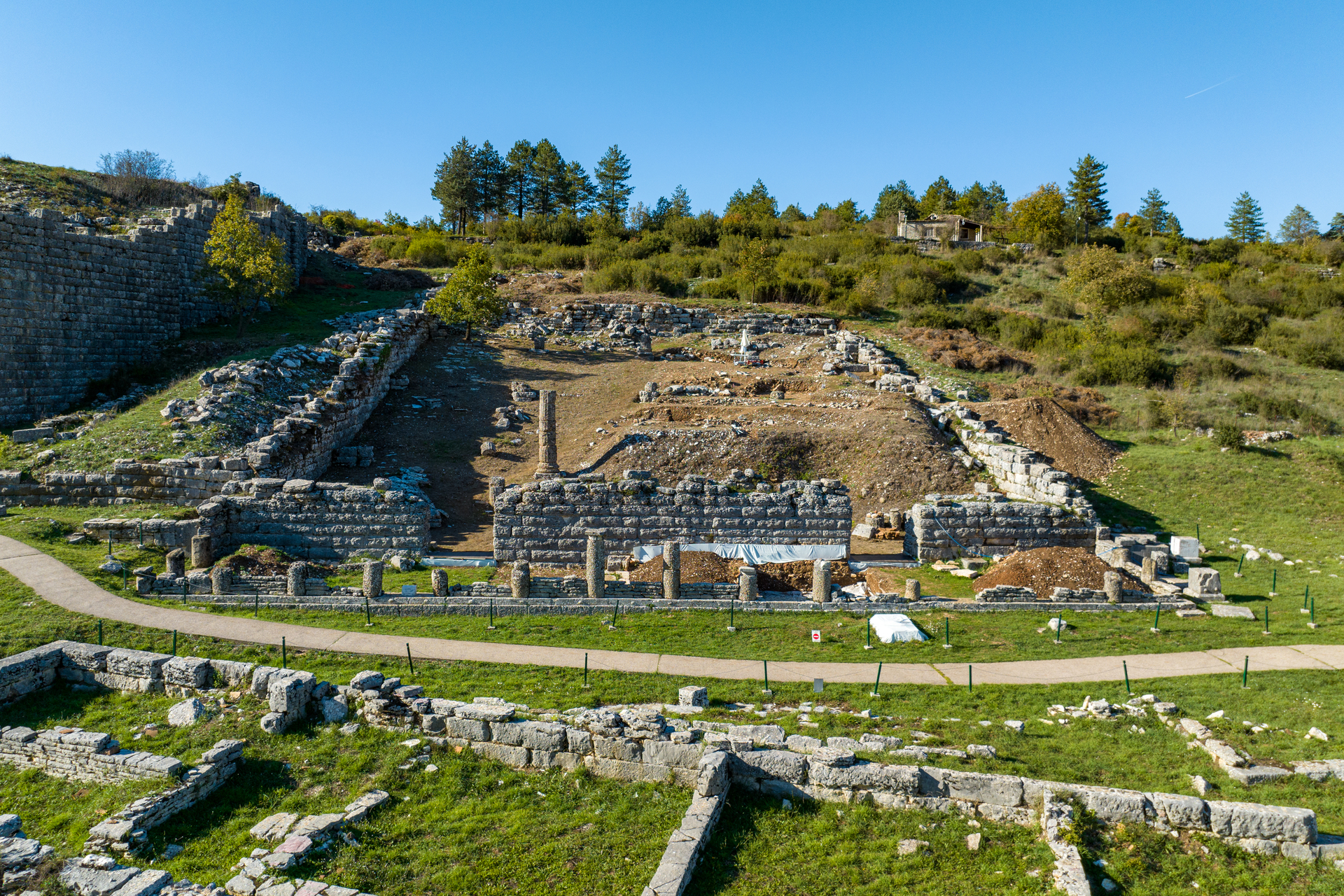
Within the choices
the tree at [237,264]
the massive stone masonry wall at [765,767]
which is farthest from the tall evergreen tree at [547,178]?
the massive stone masonry wall at [765,767]

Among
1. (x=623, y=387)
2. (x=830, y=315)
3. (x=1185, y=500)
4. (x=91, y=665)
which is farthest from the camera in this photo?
(x=830, y=315)

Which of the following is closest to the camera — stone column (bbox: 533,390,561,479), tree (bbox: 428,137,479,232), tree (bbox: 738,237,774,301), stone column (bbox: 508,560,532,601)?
stone column (bbox: 508,560,532,601)

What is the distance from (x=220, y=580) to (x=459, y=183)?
58.0 m

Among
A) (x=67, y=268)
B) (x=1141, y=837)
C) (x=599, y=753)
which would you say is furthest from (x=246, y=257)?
(x=1141, y=837)

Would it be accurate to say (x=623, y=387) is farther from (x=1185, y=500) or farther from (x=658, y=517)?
(x=1185, y=500)

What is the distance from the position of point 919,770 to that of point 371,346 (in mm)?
27555

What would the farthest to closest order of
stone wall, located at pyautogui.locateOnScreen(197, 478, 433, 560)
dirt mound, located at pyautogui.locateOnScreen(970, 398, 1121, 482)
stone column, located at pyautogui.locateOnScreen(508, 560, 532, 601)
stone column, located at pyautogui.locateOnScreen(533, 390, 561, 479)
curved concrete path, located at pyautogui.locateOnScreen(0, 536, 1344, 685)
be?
1. dirt mound, located at pyautogui.locateOnScreen(970, 398, 1121, 482)
2. stone column, located at pyautogui.locateOnScreen(533, 390, 561, 479)
3. stone wall, located at pyautogui.locateOnScreen(197, 478, 433, 560)
4. stone column, located at pyautogui.locateOnScreen(508, 560, 532, 601)
5. curved concrete path, located at pyautogui.locateOnScreen(0, 536, 1344, 685)

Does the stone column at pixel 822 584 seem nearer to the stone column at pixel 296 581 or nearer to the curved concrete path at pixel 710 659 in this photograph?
the curved concrete path at pixel 710 659

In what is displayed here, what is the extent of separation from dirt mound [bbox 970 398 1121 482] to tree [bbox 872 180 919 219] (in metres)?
52.9

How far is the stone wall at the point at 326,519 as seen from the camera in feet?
62.7

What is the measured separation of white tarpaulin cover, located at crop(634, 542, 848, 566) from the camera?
760 inches

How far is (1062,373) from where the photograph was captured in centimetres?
3803

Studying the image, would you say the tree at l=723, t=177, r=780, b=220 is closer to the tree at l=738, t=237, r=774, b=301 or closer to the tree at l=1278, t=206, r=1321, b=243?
the tree at l=738, t=237, r=774, b=301

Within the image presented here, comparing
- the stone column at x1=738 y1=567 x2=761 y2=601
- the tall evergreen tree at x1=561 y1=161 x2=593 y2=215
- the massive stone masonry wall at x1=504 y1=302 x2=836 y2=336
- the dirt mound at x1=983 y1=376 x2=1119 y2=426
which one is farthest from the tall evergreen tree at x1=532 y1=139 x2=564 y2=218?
the stone column at x1=738 y1=567 x2=761 y2=601
